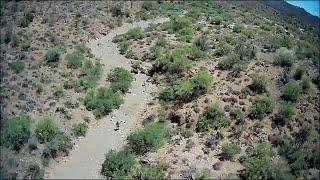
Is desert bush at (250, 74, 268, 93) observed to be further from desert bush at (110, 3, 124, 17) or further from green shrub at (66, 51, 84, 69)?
desert bush at (110, 3, 124, 17)

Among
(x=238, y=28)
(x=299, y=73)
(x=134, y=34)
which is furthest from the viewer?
(x=134, y=34)

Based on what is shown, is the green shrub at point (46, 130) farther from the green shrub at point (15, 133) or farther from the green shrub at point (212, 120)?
the green shrub at point (212, 120)

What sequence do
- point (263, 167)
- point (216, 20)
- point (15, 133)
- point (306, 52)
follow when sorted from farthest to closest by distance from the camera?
1. point (216, 20)
2. point (306, 52)
3. point (15, 133)
4. point (263, 167)

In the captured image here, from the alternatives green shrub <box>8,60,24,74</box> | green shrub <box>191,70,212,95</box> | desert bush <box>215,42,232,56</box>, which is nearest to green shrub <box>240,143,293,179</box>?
green shrub <box>191,70,212,95</box>

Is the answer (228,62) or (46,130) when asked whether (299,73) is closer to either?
(228,62)

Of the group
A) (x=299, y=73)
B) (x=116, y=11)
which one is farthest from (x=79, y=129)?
(x=116, y=11)

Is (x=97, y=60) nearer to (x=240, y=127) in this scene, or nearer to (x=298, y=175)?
(x=240, y=127)

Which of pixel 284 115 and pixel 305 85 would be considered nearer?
pixel 284 115
